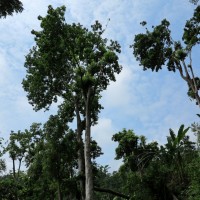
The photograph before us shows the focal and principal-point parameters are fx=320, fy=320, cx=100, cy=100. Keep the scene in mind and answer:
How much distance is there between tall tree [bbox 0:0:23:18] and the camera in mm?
12437

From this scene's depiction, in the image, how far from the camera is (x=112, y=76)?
2498 centimetres

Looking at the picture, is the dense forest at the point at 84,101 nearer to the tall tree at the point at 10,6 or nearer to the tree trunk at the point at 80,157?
the tree trunk at the point at 80,157

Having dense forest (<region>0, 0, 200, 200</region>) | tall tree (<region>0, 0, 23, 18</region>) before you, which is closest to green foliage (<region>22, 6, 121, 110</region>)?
dense forest (<region>0, 0, 200, 200</region>)

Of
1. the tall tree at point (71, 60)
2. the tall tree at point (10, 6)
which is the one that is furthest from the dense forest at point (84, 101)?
the tall tree at point (10, 6)

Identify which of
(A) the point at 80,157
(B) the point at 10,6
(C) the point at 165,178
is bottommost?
(C) the point at 165,178

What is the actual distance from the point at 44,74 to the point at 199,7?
45.6 ft

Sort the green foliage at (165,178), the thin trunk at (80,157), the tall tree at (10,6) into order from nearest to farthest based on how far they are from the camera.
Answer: the tall tree at (10,6)
the green foliage at (165,178)
the thin trunk at (80,157)

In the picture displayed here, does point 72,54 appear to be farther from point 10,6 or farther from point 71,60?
point 10,6

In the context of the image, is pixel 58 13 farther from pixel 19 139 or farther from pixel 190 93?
pixel 19 139

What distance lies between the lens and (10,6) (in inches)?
492

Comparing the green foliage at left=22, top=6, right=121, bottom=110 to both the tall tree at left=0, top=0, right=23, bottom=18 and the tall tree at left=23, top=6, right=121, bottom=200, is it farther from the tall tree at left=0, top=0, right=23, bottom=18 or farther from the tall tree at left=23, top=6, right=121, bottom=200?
the tall tree at left=0, top=0, right=23, bottom=18

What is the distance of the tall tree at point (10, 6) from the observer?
1244 centimetres

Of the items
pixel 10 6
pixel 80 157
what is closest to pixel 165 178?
pixel 80 157

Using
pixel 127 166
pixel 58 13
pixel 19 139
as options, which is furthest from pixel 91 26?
pixel 19 139
